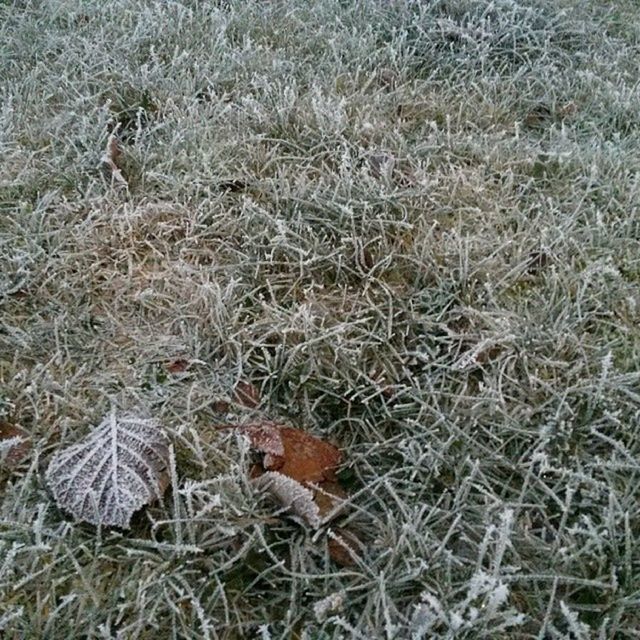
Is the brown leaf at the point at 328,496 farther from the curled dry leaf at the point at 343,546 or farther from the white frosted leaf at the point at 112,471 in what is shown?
the white frosted leaf at the point at 112,471

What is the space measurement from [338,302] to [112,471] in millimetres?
758

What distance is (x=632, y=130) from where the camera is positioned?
8.69 ft

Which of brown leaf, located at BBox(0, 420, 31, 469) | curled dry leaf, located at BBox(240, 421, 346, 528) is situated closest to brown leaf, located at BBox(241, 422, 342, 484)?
curled dry leaf, located at BBox(240, 421, 346, 528)

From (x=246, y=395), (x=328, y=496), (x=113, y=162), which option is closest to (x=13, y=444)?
(x=246, y=395)

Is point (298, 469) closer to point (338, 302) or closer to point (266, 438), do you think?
point (266, 438)

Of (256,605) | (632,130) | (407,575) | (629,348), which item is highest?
(632,130)

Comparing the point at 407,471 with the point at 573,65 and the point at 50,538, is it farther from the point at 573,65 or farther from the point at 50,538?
the point at 573,65

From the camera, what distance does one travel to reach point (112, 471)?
161cm

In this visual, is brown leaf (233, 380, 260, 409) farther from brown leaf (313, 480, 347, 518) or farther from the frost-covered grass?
brown leaf (313, 480, 347, 518)

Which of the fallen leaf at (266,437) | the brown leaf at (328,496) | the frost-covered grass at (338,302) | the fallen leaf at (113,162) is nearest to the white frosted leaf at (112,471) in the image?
the frost-covered grass at (338,302)

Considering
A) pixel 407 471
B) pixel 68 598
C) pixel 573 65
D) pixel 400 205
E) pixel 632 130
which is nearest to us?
pixel 68 598

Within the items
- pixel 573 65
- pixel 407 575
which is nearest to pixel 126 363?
pixel 407 575

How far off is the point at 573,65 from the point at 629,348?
154 centimetres

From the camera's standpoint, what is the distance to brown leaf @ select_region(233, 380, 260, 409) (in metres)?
1.86
